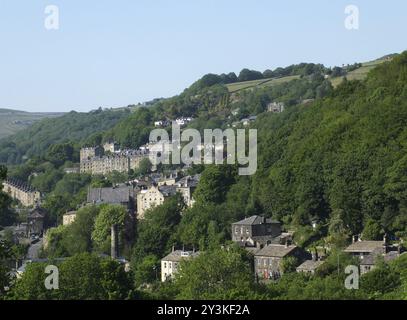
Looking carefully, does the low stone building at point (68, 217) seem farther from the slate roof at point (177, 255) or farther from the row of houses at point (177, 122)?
the row of houses at point (177, 122)

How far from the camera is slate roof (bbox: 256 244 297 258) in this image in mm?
58556

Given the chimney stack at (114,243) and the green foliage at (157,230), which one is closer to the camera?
the green foliage at (157,230)

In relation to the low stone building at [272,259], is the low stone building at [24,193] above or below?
below

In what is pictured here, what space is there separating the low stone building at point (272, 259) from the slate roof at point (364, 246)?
117 inches

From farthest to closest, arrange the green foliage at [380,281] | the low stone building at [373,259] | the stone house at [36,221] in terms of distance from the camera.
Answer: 1. the stone house at [36,221]
2. the low stone building at [373,259]
3. the green foliage at [380,281]

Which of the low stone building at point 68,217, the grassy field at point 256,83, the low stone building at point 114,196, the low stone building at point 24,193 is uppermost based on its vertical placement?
the grassy field at point 256,83

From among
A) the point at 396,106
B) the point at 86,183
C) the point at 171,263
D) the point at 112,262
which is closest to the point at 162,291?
the point at 112,262

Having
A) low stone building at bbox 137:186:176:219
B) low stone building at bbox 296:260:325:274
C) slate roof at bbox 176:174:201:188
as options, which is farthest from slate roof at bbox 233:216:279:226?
slate roof at bbox 176:174:201:188

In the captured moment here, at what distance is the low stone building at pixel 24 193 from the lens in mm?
126312

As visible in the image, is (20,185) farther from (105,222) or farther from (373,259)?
(373,259)

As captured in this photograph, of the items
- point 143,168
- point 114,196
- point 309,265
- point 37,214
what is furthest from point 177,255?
point 143,168

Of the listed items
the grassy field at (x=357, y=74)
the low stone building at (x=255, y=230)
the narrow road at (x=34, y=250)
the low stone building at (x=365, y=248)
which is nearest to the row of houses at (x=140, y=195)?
the narrow road at (x=34, y=250)

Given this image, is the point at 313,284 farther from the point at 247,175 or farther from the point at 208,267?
the point at 247,175
